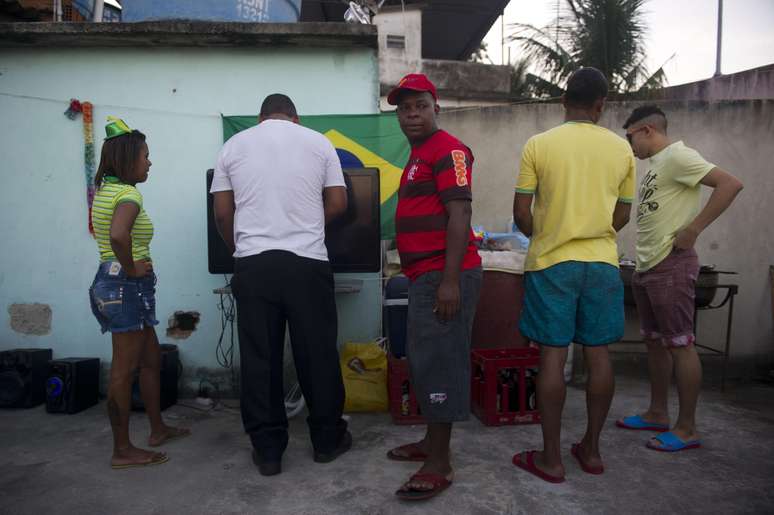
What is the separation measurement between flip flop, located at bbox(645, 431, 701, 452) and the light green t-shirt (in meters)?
3.22

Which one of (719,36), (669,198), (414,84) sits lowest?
(669,198)

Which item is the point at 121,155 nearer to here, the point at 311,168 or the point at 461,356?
the point at 311,168

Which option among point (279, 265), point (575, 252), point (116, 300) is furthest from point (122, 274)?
point (575, 252)

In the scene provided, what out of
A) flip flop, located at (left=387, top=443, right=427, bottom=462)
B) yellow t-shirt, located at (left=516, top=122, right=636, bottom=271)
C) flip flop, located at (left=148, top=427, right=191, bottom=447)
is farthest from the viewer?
flip flop, located at (left=148, top=427, right=191, bottom=447)

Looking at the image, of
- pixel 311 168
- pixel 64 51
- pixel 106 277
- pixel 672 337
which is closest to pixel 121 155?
pixel 106 277

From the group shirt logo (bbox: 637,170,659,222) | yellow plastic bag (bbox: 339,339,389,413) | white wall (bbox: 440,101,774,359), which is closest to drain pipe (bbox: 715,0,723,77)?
white wall (bbox: 440,101,774,359)

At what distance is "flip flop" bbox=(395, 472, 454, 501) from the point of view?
2520 mm

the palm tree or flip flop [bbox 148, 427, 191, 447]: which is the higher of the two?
the palm tree

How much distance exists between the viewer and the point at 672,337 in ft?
10.5

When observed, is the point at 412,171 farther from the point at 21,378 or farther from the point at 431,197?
the point at 21,378

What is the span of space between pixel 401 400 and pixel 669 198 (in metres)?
2.15

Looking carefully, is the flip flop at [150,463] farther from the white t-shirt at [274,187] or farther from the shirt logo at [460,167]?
the shirt logo at [460,167]

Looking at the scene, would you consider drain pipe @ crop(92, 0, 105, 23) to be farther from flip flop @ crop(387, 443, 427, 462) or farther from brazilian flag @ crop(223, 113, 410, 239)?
flip flop @ crop(387, 443, 427, 462)

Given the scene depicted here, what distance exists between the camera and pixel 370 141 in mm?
4312
